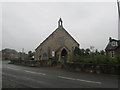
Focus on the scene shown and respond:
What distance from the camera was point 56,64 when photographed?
23547 mm

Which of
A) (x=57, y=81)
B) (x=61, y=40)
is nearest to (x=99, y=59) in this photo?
(x=57, y=81)

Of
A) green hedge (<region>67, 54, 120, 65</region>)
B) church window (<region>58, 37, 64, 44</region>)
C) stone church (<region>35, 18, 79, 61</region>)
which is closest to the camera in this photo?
green hedge (<region>67, 54, 120, 65</region>)

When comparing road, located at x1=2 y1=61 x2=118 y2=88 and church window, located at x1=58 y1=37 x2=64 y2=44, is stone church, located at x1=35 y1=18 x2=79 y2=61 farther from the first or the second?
road, located at x1=2 y1=61 x2=118 y2=88

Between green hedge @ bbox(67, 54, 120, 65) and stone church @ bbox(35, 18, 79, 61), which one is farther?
stone church @ bbox(35, 18, 79, 61)

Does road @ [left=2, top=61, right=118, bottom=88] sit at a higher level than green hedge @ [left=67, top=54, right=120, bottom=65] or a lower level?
lower

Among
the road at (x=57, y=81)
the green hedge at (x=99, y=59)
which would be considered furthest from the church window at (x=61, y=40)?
the road at (x=57, y=81)

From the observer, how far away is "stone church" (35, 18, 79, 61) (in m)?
41.1

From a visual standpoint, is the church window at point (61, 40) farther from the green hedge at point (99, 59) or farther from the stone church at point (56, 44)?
the green hedge at point (99, 59)

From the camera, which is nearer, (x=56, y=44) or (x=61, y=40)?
(x=56, y=44)

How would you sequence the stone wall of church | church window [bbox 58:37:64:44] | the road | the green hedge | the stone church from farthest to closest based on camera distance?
1. church window [bbox 58:37:64:44]
2. the stone wall of church
3. the stone church
4. the green hedge
5. the road


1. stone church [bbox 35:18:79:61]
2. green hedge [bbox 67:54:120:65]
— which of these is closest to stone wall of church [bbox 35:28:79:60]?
stone church [bbox 35:18:79:61]

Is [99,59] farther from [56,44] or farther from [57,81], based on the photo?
[56,44]

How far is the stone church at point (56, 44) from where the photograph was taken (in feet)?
135

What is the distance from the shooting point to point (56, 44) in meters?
42.0
